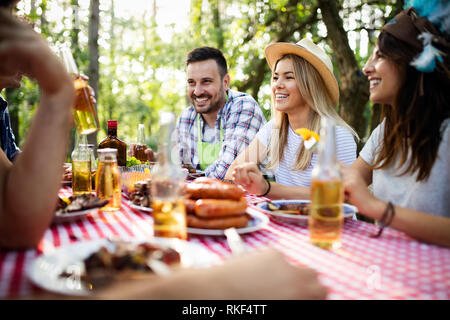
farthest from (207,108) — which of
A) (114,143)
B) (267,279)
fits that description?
→ (267,279)

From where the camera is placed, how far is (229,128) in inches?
162

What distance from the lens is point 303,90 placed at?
3.07m

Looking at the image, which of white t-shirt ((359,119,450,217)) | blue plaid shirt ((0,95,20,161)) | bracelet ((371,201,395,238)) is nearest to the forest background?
blue plaid shirt ((0,95,20,161))

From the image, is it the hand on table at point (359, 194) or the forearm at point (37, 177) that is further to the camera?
the hand on table at point (359, 194)

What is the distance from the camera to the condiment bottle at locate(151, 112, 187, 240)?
4.15 feet

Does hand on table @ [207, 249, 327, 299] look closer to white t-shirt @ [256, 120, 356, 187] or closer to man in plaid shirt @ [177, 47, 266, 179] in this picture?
white t-shirt @ [256, 120, 356, 187]

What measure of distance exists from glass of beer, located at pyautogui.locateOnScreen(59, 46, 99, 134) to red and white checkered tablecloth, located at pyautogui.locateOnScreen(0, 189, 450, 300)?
1.42 feet

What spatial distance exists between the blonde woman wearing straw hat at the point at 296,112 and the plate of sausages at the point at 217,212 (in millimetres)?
1305

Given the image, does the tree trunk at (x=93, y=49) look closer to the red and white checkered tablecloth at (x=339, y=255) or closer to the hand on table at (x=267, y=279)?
the red and white checkered tablecloth at (x=339, y=255)

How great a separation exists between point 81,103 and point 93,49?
653 cm

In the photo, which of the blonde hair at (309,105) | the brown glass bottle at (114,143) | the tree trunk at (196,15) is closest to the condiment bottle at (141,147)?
the brown glass bottle at (114,143)

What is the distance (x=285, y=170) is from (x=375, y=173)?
3.68 feet

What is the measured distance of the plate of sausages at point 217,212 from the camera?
143 cm
